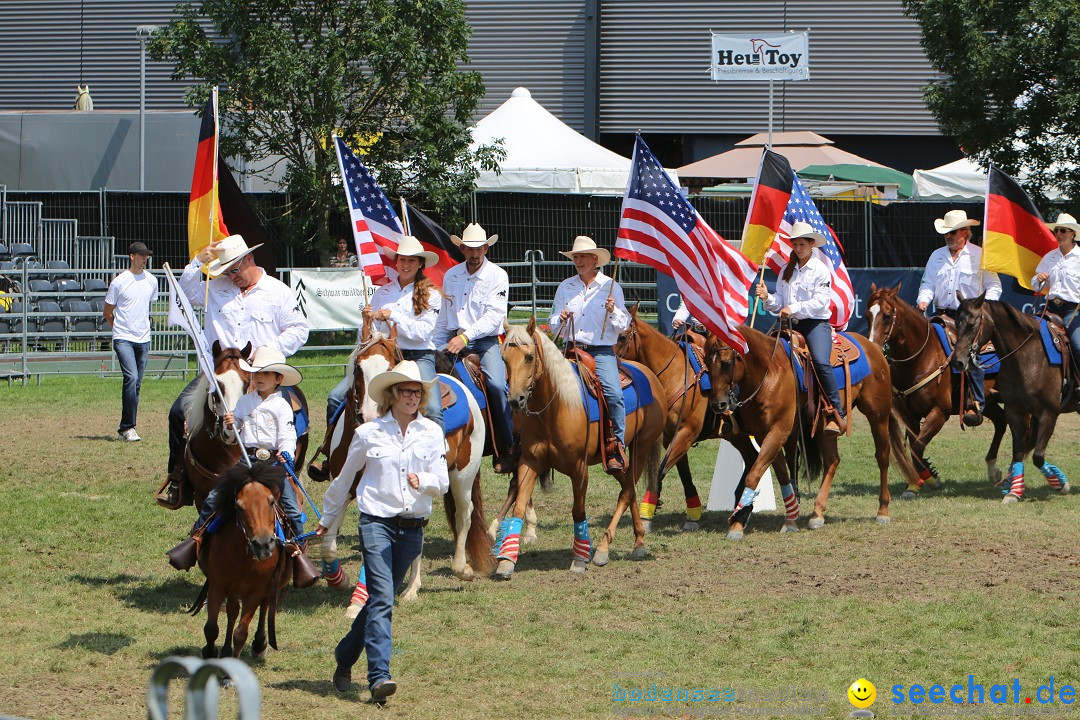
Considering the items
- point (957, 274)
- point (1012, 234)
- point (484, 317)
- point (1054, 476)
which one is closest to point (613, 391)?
point (484, 317)

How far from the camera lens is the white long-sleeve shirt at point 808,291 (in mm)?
12273

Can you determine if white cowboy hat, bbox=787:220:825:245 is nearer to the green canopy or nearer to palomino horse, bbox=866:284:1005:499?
palomino horse, bbox=866:284:1005:499

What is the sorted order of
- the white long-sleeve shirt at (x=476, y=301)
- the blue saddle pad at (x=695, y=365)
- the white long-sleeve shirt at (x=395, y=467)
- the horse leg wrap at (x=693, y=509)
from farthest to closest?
the horse leg wrap at (x=693, y=509), the blue saddle pad at (x=695, y=365), the white long-sleeve shirt at (x=476, y=301), the white long-sleeve shirt at (x=395, y=467)

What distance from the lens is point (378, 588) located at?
23.3 feet

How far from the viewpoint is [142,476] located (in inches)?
557

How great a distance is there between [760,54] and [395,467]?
22955 mm

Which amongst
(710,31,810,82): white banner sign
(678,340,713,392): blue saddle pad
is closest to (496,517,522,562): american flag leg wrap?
(678,340,713,392): blue saddle pad

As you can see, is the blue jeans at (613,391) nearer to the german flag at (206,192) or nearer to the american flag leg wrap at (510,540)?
the american flag leg wrap at (510,540)

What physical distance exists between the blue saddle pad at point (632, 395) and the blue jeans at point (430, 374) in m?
1.12

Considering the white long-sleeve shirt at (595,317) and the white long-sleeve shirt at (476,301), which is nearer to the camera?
the white long-sleeve shirt at (476,301)

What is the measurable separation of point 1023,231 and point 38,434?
11748 millimetres

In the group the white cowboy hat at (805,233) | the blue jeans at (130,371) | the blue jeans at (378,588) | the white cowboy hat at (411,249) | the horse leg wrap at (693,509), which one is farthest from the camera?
the blue jeans at (130,371)

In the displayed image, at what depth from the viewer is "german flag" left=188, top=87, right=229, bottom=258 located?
35.0 feet

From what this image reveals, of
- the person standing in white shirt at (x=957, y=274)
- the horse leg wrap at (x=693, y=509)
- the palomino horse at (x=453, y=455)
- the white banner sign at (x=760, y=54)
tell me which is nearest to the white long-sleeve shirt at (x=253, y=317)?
the palomino horse at (x=453, y=455)
